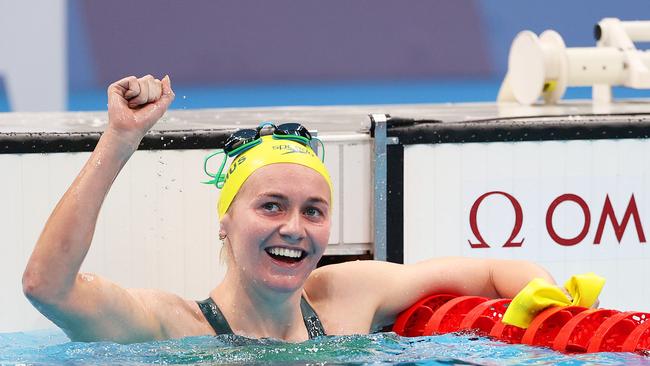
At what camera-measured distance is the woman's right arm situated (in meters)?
2.36

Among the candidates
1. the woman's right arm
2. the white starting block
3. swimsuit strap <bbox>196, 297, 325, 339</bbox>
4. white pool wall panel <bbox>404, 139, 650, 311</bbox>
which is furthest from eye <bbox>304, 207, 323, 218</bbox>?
the white starting block

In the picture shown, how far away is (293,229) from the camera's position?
273cm

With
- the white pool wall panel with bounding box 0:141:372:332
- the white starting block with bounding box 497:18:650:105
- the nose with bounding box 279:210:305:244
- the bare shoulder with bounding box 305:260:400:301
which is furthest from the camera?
the white starting block with bounding box 497:18:650:105

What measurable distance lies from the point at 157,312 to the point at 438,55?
17.6 ft

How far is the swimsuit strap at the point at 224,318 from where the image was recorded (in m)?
2.90

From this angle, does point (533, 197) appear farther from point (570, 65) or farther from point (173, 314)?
point (173, 314)

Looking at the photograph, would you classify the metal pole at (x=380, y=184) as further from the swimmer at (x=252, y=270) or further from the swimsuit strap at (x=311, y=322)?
the swimsuit strap at (x=311, y=322)

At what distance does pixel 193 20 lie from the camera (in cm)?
768

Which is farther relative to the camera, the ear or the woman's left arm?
the woman's left arm

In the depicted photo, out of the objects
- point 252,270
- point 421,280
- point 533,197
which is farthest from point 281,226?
point 533,197

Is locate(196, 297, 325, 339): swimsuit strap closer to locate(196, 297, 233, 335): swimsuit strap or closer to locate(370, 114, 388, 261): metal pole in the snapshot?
locate(196, 297, 233, 335): swimsuit strap

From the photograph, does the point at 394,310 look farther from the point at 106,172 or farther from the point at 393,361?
the point at 106,172

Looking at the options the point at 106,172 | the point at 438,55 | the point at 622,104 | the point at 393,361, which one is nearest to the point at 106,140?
the point at 106,172

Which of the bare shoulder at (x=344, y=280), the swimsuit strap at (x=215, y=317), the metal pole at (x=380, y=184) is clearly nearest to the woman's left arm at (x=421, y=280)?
the bare shoulder at (x=344, y=280)
